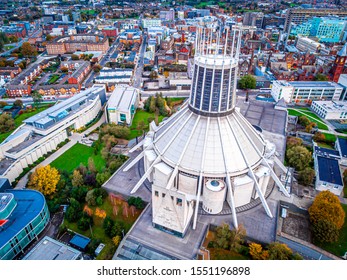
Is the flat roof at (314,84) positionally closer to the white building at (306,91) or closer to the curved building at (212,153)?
the white building at (306,91)

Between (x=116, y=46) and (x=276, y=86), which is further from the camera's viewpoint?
(x=116, y=46)

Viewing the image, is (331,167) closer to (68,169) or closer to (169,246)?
(169,246)

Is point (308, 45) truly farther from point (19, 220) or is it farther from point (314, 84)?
point (19, 220)

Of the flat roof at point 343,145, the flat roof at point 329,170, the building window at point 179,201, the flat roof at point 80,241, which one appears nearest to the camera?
the building window at point 179,201

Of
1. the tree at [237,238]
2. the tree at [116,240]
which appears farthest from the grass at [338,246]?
the tree at [116,240]
